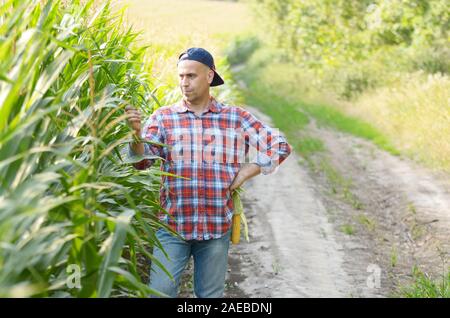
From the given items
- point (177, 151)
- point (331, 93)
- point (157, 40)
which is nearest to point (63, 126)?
point (177, 151)

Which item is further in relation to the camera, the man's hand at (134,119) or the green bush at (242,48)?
the green bush at (242,48)

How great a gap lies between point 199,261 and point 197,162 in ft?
1.92

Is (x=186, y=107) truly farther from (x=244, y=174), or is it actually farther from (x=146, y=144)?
(x=244, y=174)

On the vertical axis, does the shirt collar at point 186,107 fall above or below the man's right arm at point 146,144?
above

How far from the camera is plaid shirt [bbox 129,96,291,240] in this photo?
4.54 metres

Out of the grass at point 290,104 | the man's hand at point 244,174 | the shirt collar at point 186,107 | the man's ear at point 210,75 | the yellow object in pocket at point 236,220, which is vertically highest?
the man's ear at point 210,75

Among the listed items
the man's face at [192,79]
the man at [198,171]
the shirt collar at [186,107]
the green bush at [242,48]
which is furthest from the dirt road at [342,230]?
the green bush at [242,48]

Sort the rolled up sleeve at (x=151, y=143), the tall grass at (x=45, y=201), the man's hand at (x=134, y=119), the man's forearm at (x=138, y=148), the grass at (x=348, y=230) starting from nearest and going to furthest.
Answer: the tall grass at (x=45, y=201)
the man's hand at (x=134, y=119)
the man's forearm at (x=138, y=148)
the rolled up sleeve at (x=151, y=143)
the grass at (x=348, y=230)

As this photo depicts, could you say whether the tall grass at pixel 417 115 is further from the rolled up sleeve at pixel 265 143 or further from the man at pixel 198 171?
the man at pixel 198 171

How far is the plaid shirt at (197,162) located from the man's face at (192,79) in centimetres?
11

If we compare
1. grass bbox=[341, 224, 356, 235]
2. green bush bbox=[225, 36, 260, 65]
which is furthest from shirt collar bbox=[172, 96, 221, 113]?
green bush bbox=[225, 36, 260, 65]

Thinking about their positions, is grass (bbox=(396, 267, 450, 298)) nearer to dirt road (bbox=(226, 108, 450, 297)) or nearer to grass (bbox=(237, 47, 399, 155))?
dirt road (bbox=(226, 108, 450, 297))

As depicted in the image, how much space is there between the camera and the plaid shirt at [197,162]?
14.9ft
